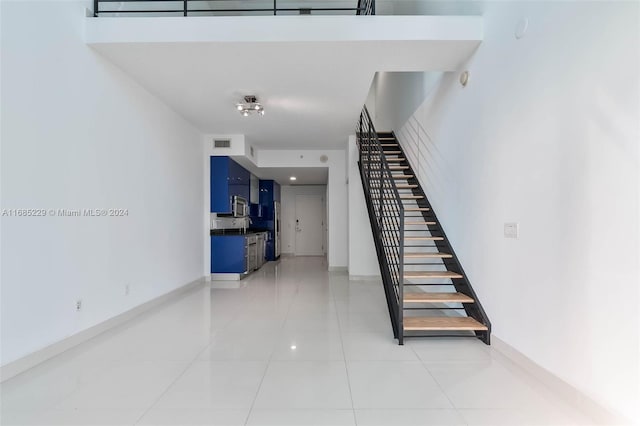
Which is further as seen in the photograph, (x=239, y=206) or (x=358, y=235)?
(x=239, y=206)

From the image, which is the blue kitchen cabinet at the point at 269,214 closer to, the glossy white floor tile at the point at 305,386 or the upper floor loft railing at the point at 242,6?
the upper floor loft railing at the point at 242,6

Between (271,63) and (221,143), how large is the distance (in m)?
3.29

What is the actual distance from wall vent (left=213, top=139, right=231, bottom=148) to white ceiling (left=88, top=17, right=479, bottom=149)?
128 cm

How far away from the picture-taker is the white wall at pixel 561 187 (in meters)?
1.82

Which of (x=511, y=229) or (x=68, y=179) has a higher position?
(x=68, y=179)

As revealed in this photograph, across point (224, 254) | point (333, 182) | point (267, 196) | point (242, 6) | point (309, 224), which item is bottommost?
point (224, 254)

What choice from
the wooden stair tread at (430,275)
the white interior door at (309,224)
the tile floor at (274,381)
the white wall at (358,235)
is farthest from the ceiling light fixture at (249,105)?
the white interior door at (309,224)

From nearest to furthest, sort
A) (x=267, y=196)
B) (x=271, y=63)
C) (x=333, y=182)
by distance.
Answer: (x=271, y=63) → (x=333, y=182) → (x=267, y=196)

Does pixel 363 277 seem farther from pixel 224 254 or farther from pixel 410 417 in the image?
pixel 410 417

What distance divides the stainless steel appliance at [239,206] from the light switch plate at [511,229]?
5.25 meters

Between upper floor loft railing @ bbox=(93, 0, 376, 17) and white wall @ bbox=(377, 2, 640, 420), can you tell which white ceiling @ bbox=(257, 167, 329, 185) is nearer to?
upper floor loft railing @ bbox=(93, 0, 376, 17)

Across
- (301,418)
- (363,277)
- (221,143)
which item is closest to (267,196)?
(221,143)

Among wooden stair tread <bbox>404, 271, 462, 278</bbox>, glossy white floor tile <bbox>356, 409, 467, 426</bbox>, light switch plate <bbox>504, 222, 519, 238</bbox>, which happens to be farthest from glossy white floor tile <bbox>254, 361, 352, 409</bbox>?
light switch plate <bbox>504, 222, 519, 238</bbox>

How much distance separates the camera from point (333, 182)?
26.1 feet
